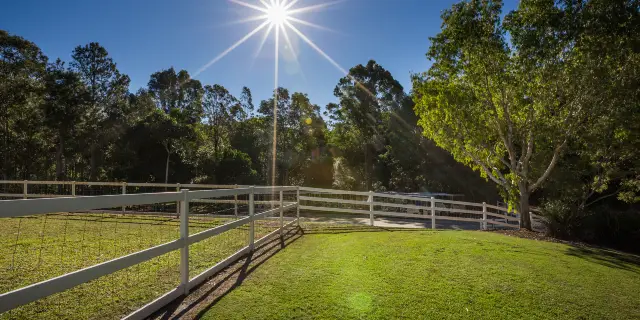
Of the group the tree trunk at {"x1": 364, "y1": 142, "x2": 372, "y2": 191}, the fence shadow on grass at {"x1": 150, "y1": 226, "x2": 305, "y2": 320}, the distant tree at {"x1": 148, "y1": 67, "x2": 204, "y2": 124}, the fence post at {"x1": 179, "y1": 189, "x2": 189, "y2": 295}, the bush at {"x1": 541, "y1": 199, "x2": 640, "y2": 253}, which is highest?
the distant tree at {"x1": 148, "y1": 67, "x2": 204, "y2": 124}

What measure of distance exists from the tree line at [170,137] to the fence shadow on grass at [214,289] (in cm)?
2247

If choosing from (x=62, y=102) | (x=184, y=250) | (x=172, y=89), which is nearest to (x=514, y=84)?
(x=184, y=250)

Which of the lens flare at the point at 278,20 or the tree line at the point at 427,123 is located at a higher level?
the lens flare at the point at 278,20

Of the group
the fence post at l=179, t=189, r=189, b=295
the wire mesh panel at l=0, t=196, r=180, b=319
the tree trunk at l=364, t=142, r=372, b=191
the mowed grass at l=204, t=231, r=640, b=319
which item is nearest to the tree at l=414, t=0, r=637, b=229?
the mowed grass at l=204, t=231, r=640, b=319

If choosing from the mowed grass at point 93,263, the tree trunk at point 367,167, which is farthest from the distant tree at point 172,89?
the mowed grass at point 93,263

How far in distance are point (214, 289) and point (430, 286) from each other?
2685 millimetres

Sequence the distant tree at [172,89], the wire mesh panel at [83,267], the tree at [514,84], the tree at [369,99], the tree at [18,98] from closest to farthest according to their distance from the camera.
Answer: the wire mesh panel at [83,267], the tree at [514,84], the tree at [18,98], the tree at [369,99], the distant tree at [172,89]

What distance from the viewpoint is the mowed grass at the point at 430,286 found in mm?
3611

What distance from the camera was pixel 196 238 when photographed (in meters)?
4.39

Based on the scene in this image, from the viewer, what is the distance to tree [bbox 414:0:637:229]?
10.2m

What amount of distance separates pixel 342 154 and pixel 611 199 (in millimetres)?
22032

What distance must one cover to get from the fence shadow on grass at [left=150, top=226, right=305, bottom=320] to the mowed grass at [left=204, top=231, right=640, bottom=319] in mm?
122

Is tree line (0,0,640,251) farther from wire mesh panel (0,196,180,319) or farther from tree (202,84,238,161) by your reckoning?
wire mesh panel (0,196,180,319)

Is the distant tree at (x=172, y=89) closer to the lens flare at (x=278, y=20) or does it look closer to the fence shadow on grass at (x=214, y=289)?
the lens flare at (x=278, y=20)
